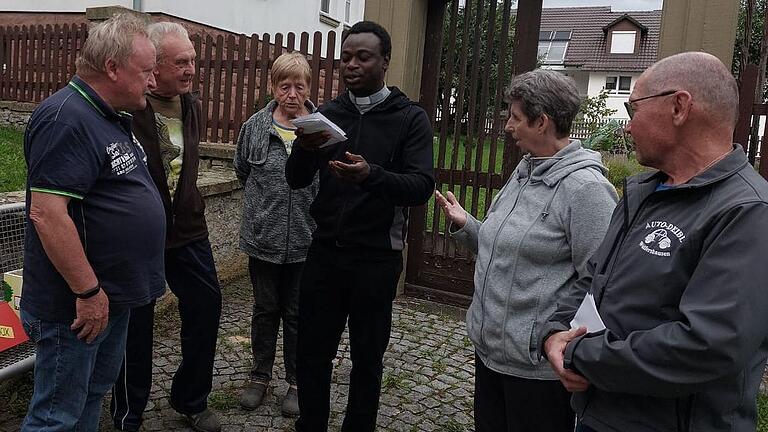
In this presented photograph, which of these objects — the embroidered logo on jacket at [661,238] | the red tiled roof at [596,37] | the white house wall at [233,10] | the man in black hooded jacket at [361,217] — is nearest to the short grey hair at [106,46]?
the man in black hooded jacket at [361,217]

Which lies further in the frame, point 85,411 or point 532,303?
point 85,411

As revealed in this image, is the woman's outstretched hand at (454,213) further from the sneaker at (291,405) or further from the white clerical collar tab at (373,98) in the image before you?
the sneaker at (291,405)

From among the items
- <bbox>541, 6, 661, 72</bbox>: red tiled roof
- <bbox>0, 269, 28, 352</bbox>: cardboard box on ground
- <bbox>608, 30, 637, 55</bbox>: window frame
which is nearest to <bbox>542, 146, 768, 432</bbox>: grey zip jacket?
<bbox>0, 269, 28, 352</bbox>: cardboard box on ground

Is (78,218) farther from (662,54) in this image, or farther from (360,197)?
(662,54)

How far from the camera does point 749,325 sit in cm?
140

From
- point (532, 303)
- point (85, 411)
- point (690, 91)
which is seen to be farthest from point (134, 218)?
point (690, 91)

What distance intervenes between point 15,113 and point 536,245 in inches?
369

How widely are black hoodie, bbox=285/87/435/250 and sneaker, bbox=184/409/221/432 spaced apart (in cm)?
119

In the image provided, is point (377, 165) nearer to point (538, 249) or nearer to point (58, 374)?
point (538, 249)

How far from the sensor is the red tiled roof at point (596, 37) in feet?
150

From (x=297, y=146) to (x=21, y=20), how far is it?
436 inches

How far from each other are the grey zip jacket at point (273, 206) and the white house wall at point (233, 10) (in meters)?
7.61

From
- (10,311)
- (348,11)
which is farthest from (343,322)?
(348,11)

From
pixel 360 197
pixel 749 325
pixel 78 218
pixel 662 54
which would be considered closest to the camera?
pixel 749 325
